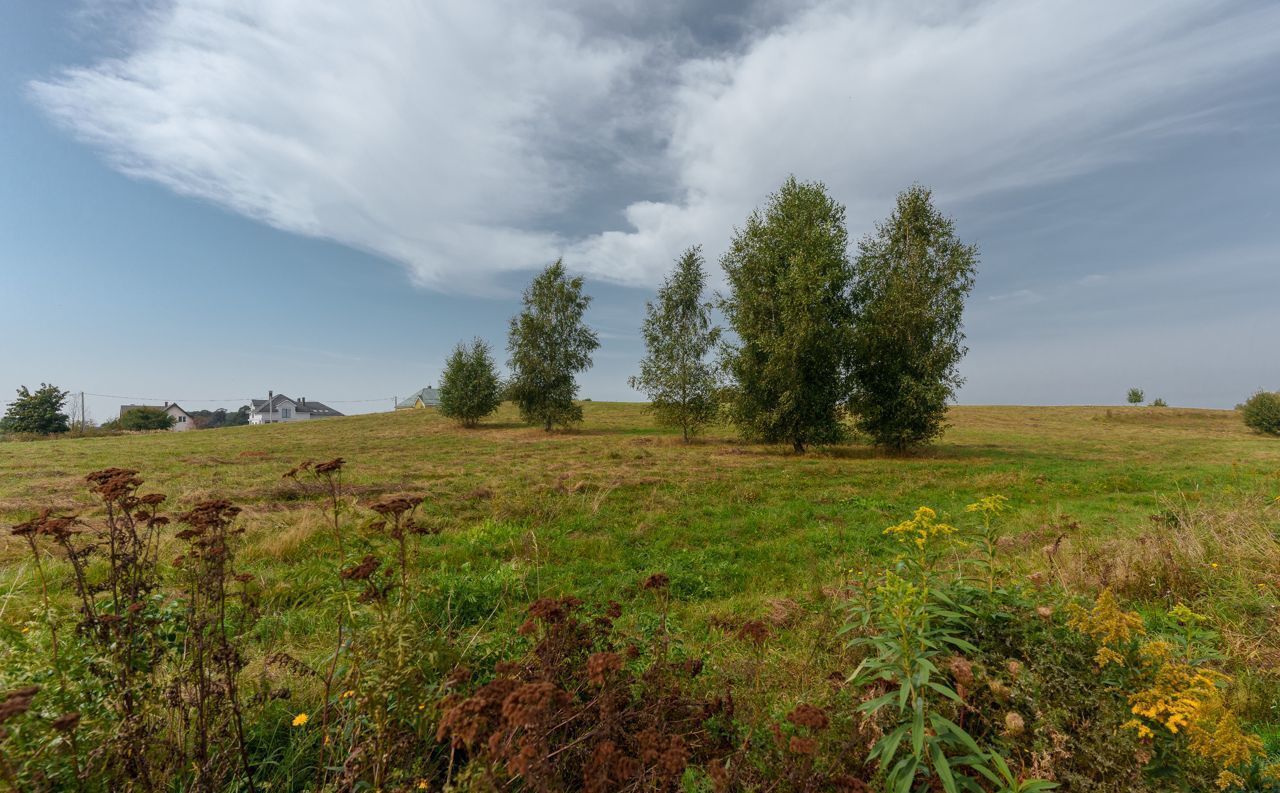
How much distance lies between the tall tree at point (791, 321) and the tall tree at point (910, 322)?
1.17 m

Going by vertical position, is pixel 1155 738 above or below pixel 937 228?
below

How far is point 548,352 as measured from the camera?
3584cm

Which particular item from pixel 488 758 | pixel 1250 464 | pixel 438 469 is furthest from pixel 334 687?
pixel 1250 464

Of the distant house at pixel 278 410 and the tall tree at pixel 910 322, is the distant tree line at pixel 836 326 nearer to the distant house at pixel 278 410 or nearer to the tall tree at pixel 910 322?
the tall tree at pixel 910 322

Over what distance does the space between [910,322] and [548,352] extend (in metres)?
23.3

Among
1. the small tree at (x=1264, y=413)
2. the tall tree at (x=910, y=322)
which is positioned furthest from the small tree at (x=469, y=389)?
the small tree at (x=1264, y=413)

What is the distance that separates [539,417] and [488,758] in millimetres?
34802

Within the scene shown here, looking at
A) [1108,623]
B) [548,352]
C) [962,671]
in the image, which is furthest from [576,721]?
[548,352]

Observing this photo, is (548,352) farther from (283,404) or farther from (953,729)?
(283,404)

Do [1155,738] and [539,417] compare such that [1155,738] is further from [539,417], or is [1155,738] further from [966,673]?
[539,417]

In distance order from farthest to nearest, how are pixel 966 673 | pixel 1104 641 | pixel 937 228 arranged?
pixel 937 228 → pixel 1104 641 → pixel 966 673

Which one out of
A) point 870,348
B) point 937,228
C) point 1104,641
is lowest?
point 1104,641

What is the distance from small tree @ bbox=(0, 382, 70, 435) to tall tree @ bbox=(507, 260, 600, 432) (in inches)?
1554

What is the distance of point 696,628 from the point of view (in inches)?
209
